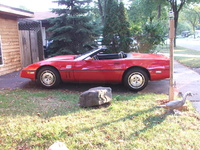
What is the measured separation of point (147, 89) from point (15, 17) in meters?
7.63

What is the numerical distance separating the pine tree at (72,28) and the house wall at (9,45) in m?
1.83

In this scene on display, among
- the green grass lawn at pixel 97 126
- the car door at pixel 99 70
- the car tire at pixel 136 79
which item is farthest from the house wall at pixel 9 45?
the car tire at pixel 136 79

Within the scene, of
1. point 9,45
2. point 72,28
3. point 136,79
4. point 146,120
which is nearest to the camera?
point 146,120

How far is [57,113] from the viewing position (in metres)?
4.57

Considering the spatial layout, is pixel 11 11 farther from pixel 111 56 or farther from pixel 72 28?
pixel 111 56

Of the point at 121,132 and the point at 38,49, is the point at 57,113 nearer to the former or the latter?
the point at 121,132

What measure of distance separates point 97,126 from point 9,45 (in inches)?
311

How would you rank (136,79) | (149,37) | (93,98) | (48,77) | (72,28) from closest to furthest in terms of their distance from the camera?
(93,98) → (136,79) → (48,77) → (149,37) → (72,28)

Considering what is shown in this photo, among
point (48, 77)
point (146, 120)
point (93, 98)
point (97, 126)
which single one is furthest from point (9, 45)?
point (146, 120)

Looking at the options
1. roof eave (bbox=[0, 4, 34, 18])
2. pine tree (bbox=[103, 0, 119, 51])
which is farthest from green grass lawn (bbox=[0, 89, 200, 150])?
roof eave (bbox=[0, 4, 34, 18])

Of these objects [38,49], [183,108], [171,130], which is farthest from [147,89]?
[38,49]

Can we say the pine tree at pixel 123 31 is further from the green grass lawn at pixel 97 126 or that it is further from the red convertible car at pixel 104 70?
the green grass lawn at pixel 97 126

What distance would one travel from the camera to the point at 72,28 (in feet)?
37.8

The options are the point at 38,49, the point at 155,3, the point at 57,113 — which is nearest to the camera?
the point at 57,113
